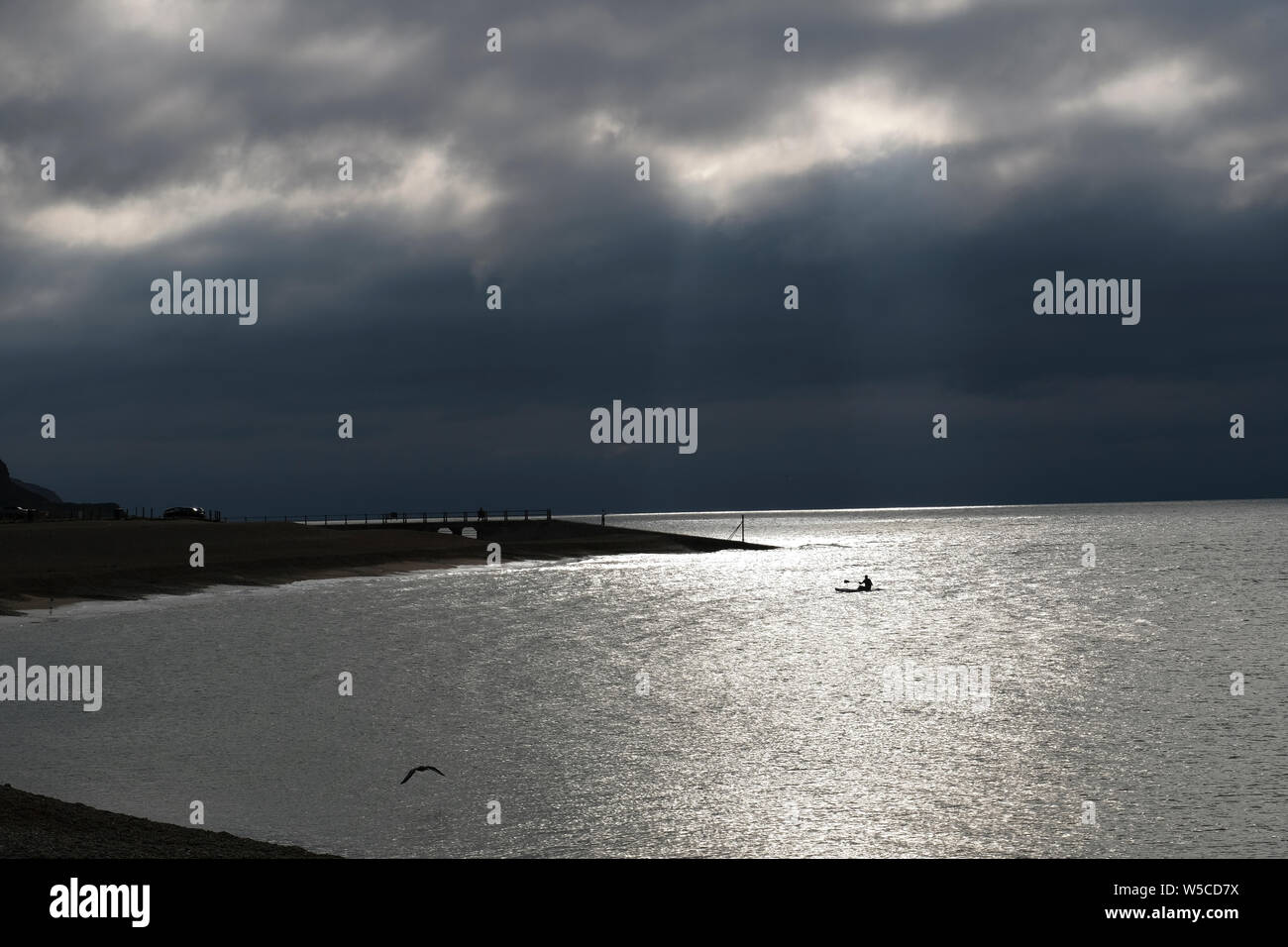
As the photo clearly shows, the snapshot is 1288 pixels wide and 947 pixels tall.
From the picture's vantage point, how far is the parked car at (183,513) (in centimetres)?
15075

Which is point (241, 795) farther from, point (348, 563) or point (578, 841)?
point (348, 563)

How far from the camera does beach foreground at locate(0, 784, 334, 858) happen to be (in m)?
15.1

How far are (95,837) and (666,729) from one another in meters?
20.2

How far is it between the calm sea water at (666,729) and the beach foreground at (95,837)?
2516 mm

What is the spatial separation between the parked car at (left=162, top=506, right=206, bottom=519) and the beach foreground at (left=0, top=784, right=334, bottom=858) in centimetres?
13823

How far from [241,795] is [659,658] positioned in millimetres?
31513

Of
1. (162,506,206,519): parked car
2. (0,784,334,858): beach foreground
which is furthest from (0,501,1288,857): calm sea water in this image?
(162,506,206,519): parked car

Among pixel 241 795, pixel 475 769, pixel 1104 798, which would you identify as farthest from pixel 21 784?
pixel 1104 798
